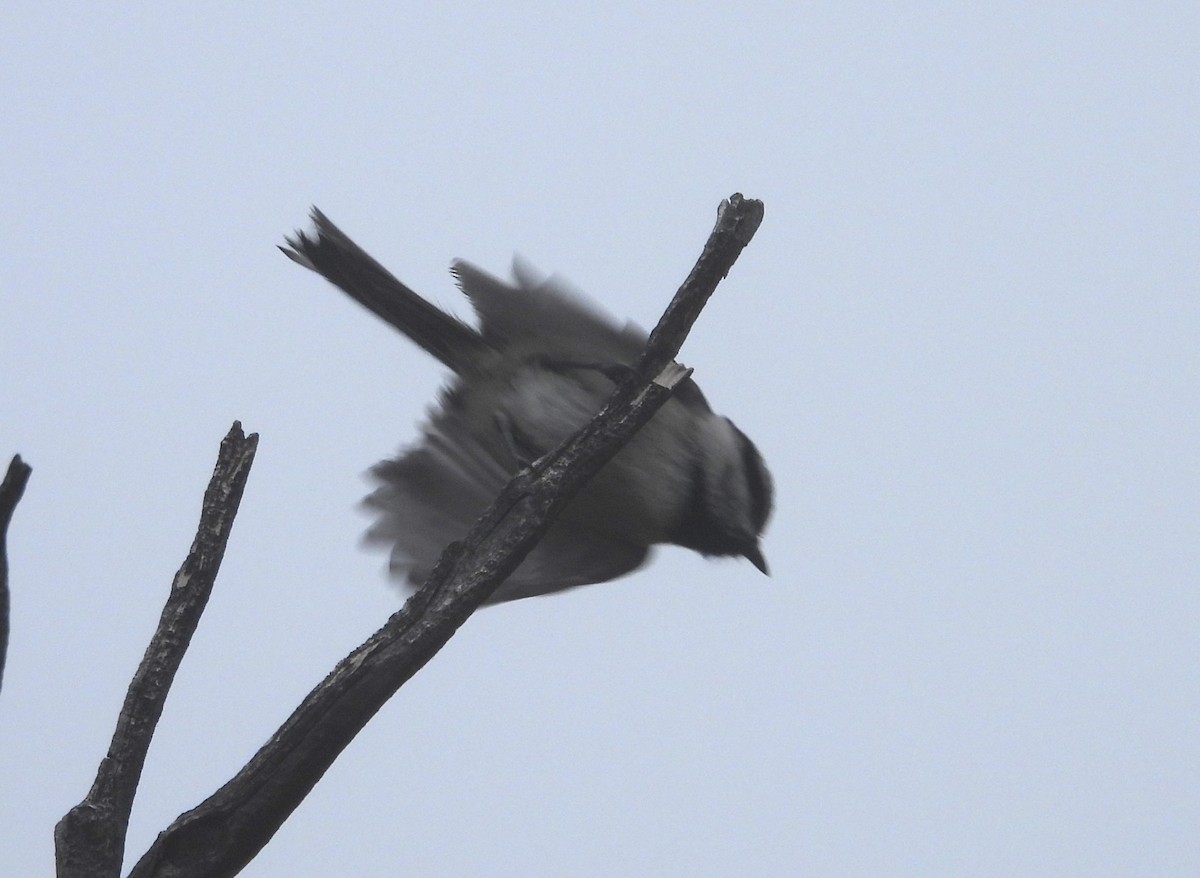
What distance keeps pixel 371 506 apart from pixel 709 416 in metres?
0.97

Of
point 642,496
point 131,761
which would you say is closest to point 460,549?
point 131,761

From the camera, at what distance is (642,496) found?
10.1ft

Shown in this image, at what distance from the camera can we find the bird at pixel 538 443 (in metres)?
3.12

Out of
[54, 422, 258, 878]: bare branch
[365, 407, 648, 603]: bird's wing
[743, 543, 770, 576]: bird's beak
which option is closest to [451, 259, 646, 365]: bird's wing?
[365, 407, 648, 603]: bird's wing

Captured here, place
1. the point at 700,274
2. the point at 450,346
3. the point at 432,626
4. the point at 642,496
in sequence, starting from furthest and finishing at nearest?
the point at 450,346
the point at 642,496
the point at 700,274
the point at 432,626

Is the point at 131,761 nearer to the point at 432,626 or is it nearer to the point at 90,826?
the point at 90,826

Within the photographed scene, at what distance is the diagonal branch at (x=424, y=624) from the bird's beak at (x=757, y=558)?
112 cm

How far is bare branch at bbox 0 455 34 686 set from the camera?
193 centimetres

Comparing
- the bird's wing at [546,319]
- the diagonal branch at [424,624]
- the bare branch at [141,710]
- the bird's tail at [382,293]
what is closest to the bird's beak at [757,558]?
the bird's wing at [546,319]

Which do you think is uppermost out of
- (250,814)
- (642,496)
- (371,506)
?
(642,496)

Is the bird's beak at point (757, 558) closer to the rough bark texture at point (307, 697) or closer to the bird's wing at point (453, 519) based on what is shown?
the bird's wing at point (453, 519)

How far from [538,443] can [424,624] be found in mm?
1183

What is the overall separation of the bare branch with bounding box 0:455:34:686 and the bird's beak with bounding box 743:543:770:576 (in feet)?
5.95

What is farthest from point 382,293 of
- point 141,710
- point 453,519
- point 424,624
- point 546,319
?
point 141,710
